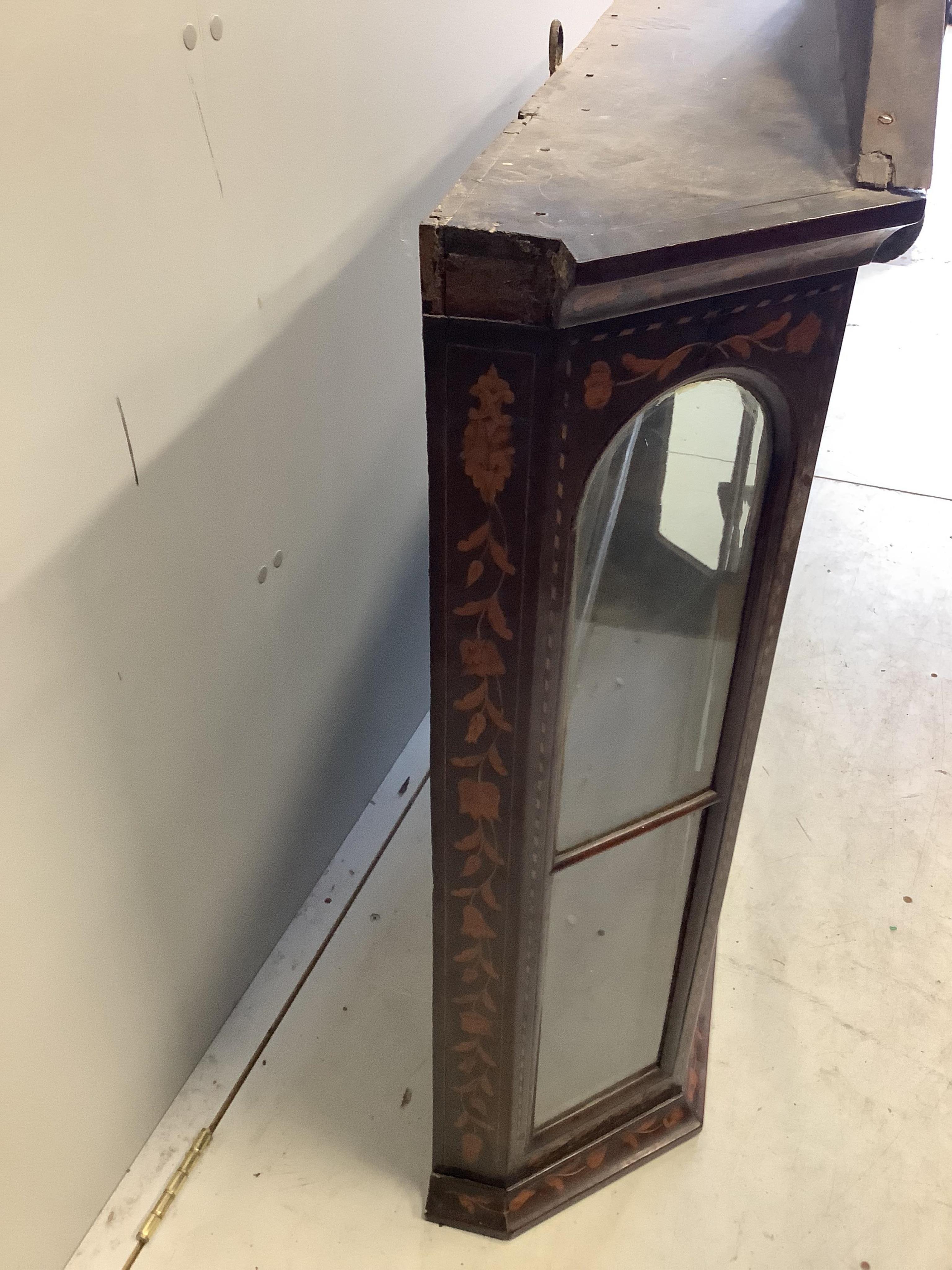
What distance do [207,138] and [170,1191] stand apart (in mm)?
1135

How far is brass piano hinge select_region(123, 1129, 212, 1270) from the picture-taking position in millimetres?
1124

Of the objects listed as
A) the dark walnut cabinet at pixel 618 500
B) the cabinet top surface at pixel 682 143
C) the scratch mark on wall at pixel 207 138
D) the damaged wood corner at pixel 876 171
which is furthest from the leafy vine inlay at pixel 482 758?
the scratch mark on wall at pixel 207 138

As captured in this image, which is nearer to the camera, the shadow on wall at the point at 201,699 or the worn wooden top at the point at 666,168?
the worn wooden top at the point at 666,168

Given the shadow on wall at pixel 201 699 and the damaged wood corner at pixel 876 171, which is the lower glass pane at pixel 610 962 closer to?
the shadow on wall at pixel 201 699

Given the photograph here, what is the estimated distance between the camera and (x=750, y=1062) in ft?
4.32

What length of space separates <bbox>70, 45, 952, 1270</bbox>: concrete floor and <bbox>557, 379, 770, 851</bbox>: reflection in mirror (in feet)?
1.90

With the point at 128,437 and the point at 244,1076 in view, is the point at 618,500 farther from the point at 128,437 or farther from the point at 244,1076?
the point at 244,1076

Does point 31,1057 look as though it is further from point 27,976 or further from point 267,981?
point 267,981

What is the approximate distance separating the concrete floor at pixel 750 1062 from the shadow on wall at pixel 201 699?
0.31ft

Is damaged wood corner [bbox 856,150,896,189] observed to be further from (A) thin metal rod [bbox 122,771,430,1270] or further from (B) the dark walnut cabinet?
(A) thin metal rod [bbox 122,771,430,1270]

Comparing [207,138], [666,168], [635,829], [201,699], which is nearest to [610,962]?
[635,829]

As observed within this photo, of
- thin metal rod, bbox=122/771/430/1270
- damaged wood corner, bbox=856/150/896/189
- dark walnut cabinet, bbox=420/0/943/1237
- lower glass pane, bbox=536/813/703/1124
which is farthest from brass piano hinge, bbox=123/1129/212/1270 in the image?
damaged wood corner, bbox=856/150/896/189

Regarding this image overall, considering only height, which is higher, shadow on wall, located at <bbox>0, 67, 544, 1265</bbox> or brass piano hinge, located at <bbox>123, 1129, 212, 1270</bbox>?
shadow on wall, located at <bbox>0, 67, 544, 1265</bbox>

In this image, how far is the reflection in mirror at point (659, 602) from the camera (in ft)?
2.40
